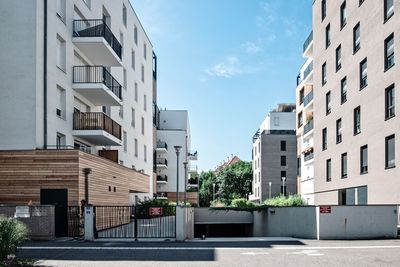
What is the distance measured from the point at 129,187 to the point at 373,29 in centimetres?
1667

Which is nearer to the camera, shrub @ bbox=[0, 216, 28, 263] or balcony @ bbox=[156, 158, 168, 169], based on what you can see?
shrub @ bbox=[0, 216, 28, 263]

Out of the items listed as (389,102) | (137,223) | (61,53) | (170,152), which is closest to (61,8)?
(61,53)

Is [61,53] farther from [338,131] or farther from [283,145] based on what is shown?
[283,145]

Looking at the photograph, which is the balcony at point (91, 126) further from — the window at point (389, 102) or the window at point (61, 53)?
the window at point (389, 102)

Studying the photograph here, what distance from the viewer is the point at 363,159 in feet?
83.7

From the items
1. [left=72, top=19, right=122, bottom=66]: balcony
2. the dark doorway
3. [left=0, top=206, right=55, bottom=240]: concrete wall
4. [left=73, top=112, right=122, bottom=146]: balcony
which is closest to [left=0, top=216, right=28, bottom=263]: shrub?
[left=0, top=206, right=55, bottom=240]: concrete wall

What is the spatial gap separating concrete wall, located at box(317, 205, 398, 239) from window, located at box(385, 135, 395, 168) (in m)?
5.23

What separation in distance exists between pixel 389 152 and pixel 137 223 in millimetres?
12327

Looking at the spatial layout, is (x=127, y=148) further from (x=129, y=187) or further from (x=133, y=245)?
(x=133, y=245)

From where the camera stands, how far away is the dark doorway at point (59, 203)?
18078 mm

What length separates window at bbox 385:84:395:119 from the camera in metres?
22.1

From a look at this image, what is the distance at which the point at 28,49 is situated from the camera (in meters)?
19.1

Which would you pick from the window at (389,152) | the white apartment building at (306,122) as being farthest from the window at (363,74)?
the white apartment building at (306,122)

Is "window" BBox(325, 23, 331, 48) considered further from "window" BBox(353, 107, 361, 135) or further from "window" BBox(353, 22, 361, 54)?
"window" BBox(353, 107, 361, 135)
